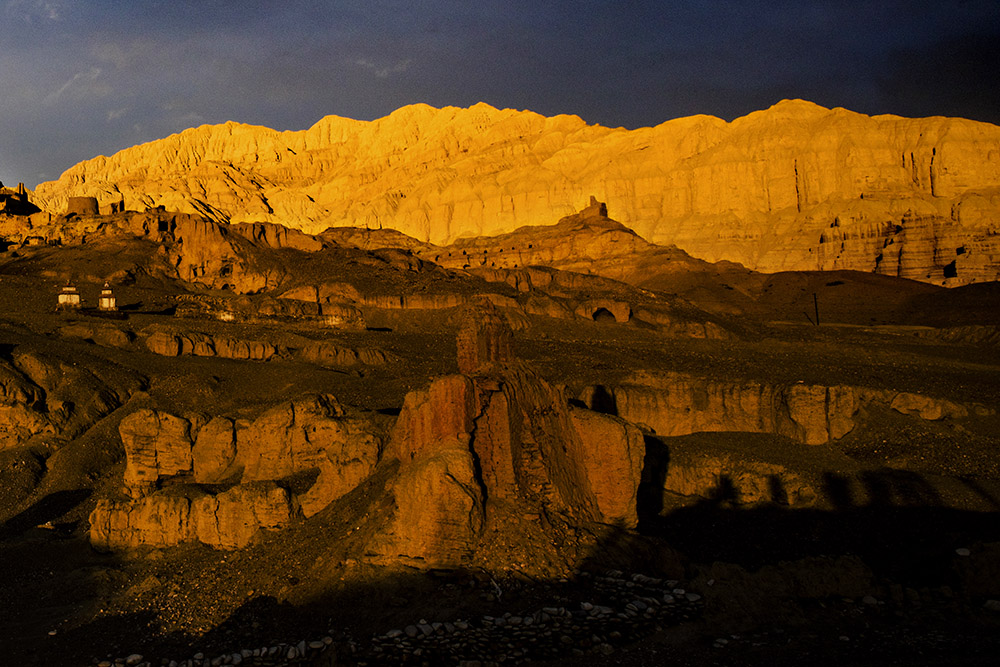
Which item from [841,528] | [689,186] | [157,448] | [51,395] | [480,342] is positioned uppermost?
[689,186]

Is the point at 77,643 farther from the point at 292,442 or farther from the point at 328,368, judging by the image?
the point at 328,368

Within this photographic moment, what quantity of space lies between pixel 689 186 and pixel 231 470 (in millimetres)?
113335

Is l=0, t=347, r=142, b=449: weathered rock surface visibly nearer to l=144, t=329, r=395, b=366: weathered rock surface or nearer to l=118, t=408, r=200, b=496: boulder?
l=144, t=329, r=395, b=366: weathered rock surface

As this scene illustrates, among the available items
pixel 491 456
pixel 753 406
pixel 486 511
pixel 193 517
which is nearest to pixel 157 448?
pixel 193 517

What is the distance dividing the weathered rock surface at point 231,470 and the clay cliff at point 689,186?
97.4 metres

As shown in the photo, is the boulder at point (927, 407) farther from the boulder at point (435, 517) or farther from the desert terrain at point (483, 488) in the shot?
the boulder at point (435, 517)

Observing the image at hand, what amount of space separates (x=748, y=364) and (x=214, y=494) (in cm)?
3719

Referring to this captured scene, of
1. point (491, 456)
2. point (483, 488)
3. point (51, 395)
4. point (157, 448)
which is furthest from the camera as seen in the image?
point (51, 395)

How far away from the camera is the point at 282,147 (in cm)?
19975

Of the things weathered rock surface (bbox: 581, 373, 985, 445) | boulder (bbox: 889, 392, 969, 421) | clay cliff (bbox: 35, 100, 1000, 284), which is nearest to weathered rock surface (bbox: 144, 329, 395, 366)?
weathered rock surface (bbox: 581, 373, 985, 445)

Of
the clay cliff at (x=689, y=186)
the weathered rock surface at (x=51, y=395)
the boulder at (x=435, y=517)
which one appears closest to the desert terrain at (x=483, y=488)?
the boulder at (x=435, y=517)

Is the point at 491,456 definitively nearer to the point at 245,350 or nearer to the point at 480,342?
the point at 480,342

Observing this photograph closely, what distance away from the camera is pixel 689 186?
129000 mm

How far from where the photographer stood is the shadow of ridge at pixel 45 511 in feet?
87.4
